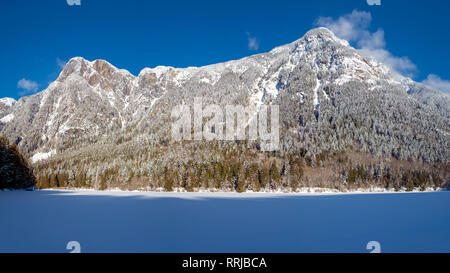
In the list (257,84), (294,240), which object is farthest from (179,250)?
(257,84)

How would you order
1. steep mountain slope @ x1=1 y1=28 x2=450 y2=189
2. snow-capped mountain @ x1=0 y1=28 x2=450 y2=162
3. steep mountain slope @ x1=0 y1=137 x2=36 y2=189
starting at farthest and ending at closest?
snow-capped mountain @ x1=0 y1=28 x2=450 y2=162, steep mountain slope @ x1=1 y1=28 x2=450 y2=189, steep mountain slope @ x1=0 y1=137 x2=36 y2=189

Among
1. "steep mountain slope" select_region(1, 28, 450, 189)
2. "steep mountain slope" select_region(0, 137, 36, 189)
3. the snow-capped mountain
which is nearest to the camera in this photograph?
"steep mountain slope" select_region(0, 137, 36, 189)

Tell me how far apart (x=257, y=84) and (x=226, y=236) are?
198211 millimetres

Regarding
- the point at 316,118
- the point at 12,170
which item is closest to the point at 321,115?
the point at 316,118

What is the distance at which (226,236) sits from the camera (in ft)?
31.1

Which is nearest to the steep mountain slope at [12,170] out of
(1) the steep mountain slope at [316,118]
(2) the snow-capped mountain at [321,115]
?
(1) the steep mountain slope at [316,118]

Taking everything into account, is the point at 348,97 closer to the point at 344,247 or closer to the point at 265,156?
the point at 265,156

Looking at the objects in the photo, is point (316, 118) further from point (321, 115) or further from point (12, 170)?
point (12, 170)

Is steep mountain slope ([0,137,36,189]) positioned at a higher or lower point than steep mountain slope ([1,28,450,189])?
lower

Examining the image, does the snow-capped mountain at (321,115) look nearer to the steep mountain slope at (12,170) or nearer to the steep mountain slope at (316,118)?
the steep mountain slope at (316,118)

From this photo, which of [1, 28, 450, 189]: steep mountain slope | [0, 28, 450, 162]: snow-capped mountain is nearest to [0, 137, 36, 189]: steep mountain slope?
[1, 28, 450, 189]: steep mountain slope

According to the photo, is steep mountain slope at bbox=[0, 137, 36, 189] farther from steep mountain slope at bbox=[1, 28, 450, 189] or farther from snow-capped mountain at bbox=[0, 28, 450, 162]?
snow-capped mountain at bbox=[0, 28, 450, 162]

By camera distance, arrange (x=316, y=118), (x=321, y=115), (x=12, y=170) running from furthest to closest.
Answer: (x=316, y=118) < (x=321, y=115) < (x=12, y=170)

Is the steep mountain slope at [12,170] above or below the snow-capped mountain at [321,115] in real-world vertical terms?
below
